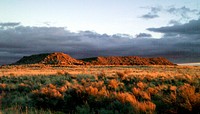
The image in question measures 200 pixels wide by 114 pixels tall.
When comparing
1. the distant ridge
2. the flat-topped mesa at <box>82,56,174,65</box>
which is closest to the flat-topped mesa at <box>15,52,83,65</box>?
the distant ridge

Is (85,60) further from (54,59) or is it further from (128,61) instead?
(128,61)

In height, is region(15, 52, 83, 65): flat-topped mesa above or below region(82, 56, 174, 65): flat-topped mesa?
above

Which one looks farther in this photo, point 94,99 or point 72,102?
point 72,102

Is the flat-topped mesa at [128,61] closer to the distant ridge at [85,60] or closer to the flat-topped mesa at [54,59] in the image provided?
the distant ridge at [85,60]

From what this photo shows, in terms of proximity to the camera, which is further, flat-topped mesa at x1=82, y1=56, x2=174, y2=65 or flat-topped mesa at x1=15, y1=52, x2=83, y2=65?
flat-topped mesa at x1=82, y1=56, x2=174, y2=65

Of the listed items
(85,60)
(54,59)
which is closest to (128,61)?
(85,60)

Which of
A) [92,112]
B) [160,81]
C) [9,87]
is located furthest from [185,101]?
[9,87]

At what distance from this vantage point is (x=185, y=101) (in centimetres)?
1209

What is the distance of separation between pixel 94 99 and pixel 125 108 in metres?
2.78

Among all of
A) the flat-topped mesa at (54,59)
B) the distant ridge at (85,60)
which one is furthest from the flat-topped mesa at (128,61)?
the flat-topped mesa at (54,59)

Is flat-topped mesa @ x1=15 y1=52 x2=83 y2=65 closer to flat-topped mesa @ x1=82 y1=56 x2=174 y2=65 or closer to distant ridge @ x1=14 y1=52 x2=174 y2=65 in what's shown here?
distant ridge @ x1=14 y1=52 x2=174 y2=65

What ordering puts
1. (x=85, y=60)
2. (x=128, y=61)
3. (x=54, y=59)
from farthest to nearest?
(x=128, y=61), (x=85, y=60), (x=54, y=59)

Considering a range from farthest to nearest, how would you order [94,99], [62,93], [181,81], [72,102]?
[181,81], [62,93], [72,102], [94,99]

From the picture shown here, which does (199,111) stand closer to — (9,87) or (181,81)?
(181,81)
